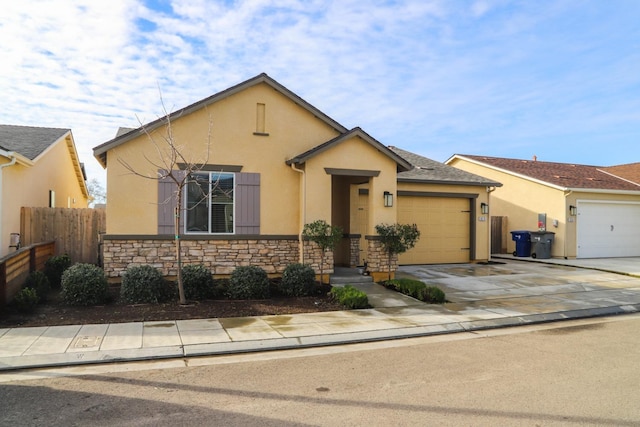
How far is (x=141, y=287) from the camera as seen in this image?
30.9 feet

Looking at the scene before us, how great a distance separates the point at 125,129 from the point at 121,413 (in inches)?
473

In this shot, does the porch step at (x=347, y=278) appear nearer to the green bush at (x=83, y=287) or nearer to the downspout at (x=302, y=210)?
the downspout at (x=302, y=210)

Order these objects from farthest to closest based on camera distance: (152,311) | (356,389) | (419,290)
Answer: (419,290) < (152,311) < (356,389)

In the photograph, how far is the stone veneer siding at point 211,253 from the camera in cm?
1086

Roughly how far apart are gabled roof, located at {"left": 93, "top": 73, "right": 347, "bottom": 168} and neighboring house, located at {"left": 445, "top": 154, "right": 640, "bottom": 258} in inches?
441

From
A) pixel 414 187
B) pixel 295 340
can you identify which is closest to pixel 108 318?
pixel 295 340

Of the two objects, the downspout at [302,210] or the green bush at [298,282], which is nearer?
the green bush at [298,282]

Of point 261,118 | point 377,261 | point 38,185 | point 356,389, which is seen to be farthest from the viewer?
point 38,185

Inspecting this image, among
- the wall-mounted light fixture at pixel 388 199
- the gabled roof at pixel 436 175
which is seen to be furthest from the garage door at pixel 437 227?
the wall-mounted light fixture at pixel 388 199

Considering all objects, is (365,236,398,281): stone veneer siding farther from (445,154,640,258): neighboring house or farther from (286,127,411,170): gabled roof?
(445,154,640,258): neighboring house

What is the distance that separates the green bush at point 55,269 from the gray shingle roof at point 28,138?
2817 millimetres

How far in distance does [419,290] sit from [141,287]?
6.12 meters

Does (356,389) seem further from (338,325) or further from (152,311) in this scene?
(152,311)

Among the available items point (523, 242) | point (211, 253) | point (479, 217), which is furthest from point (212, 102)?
point (523, 242)
